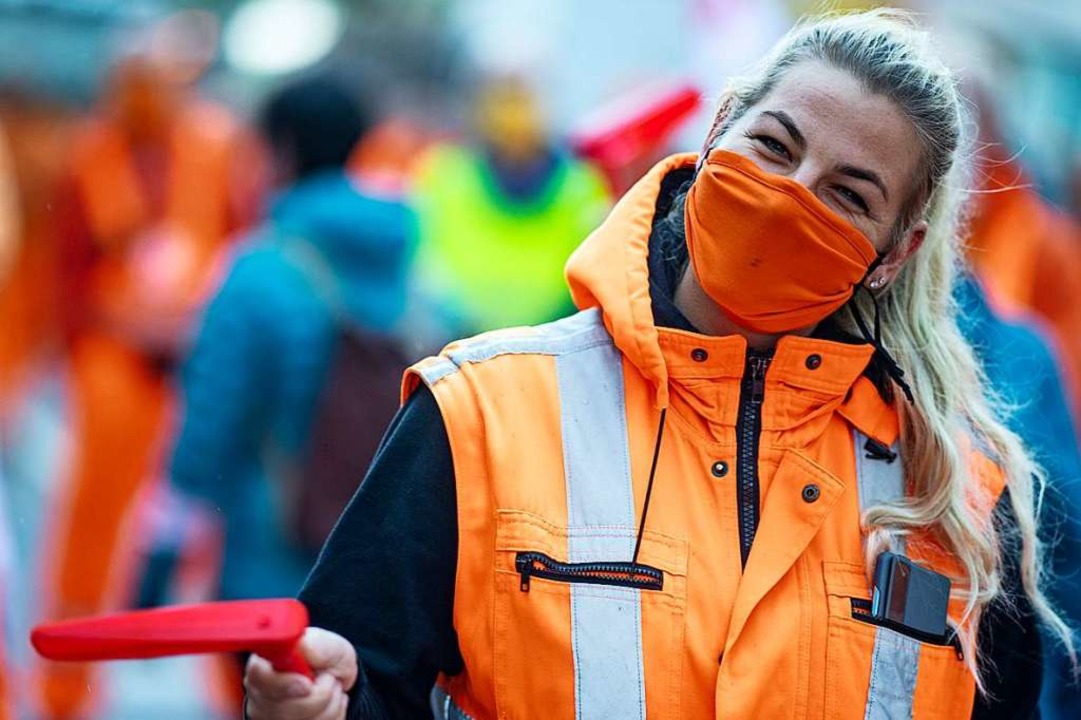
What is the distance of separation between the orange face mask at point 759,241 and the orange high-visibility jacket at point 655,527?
0.24ft

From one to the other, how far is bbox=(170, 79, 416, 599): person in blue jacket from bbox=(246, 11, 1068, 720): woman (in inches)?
81.1

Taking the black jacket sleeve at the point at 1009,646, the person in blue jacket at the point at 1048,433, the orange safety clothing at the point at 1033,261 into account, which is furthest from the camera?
the orange safety clothing at the point at 1033,261

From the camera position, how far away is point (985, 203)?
5.47 meters

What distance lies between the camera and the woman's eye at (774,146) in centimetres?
261

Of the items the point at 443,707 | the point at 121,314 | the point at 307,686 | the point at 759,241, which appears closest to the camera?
the point at 307,686

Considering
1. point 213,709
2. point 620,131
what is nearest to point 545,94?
point 213,709

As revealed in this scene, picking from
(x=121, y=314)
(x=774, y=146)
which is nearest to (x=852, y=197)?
(x=774, y=146)

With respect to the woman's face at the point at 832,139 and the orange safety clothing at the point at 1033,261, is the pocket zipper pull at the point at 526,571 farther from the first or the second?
the orange safety clothing at the point at 1033,261

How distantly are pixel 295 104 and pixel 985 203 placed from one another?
2.12 meters

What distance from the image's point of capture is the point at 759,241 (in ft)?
8.39

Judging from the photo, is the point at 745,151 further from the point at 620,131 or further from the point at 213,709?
the point at 213,709

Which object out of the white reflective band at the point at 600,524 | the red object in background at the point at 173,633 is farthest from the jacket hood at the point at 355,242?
the red object in background at the point at 173,633

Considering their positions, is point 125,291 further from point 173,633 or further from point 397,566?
point 173,633

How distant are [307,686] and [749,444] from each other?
2.42 feet
